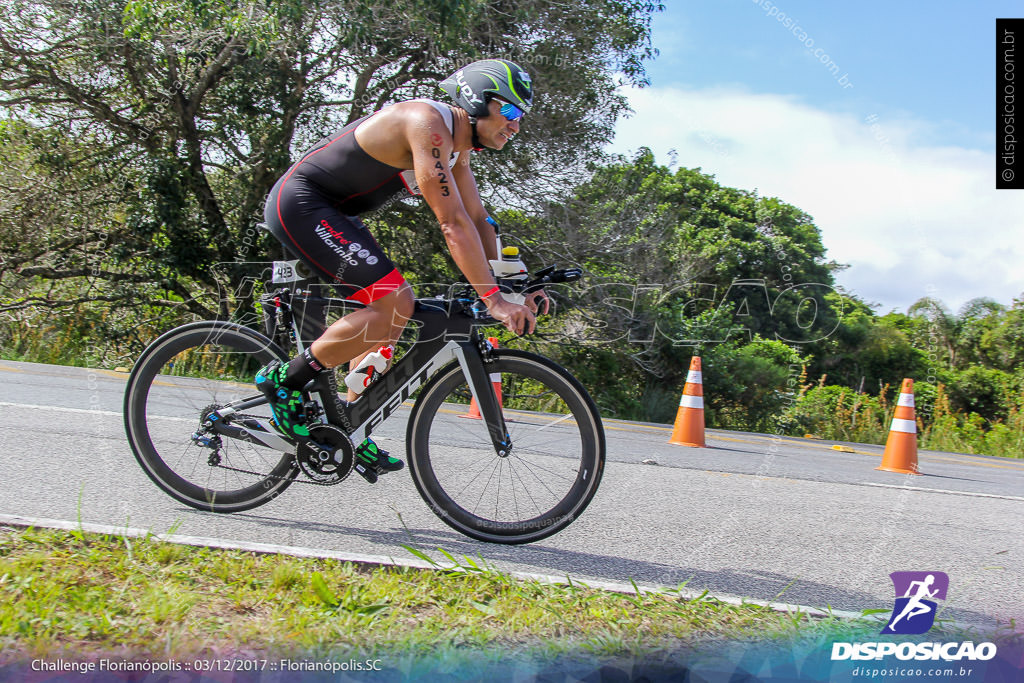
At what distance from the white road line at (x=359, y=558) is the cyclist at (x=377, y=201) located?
1.75ft

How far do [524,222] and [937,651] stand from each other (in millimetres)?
11957

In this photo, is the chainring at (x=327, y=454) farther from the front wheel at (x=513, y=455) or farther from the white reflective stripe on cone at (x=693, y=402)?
the white reflective stripe on cone at (x=693, y=402)

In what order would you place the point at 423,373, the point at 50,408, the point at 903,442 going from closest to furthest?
the point at 423,373
the point at 50,408
the point at 903,442

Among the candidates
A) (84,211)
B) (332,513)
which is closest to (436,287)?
(84,211)

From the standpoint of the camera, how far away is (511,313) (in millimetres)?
3174

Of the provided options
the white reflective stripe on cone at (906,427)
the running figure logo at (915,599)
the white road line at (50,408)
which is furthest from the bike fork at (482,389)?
the white reflective stripe on cone at (906,427)

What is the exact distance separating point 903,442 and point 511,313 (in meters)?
6.38

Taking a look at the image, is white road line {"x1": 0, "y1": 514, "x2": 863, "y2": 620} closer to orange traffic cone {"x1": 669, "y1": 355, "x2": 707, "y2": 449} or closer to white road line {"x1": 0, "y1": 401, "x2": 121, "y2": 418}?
white road line {"x1": 0, "y1": 401, "x2": 121, "y2": 418}

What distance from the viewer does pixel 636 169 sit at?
14945mm

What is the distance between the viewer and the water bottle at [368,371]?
3.53m

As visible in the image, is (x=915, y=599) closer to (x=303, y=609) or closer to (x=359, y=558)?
(x=359, y=558)

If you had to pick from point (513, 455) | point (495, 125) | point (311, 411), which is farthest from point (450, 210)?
point (513, 455)

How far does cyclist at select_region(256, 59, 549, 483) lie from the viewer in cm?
319

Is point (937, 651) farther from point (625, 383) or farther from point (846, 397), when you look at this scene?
point (846, 397)
